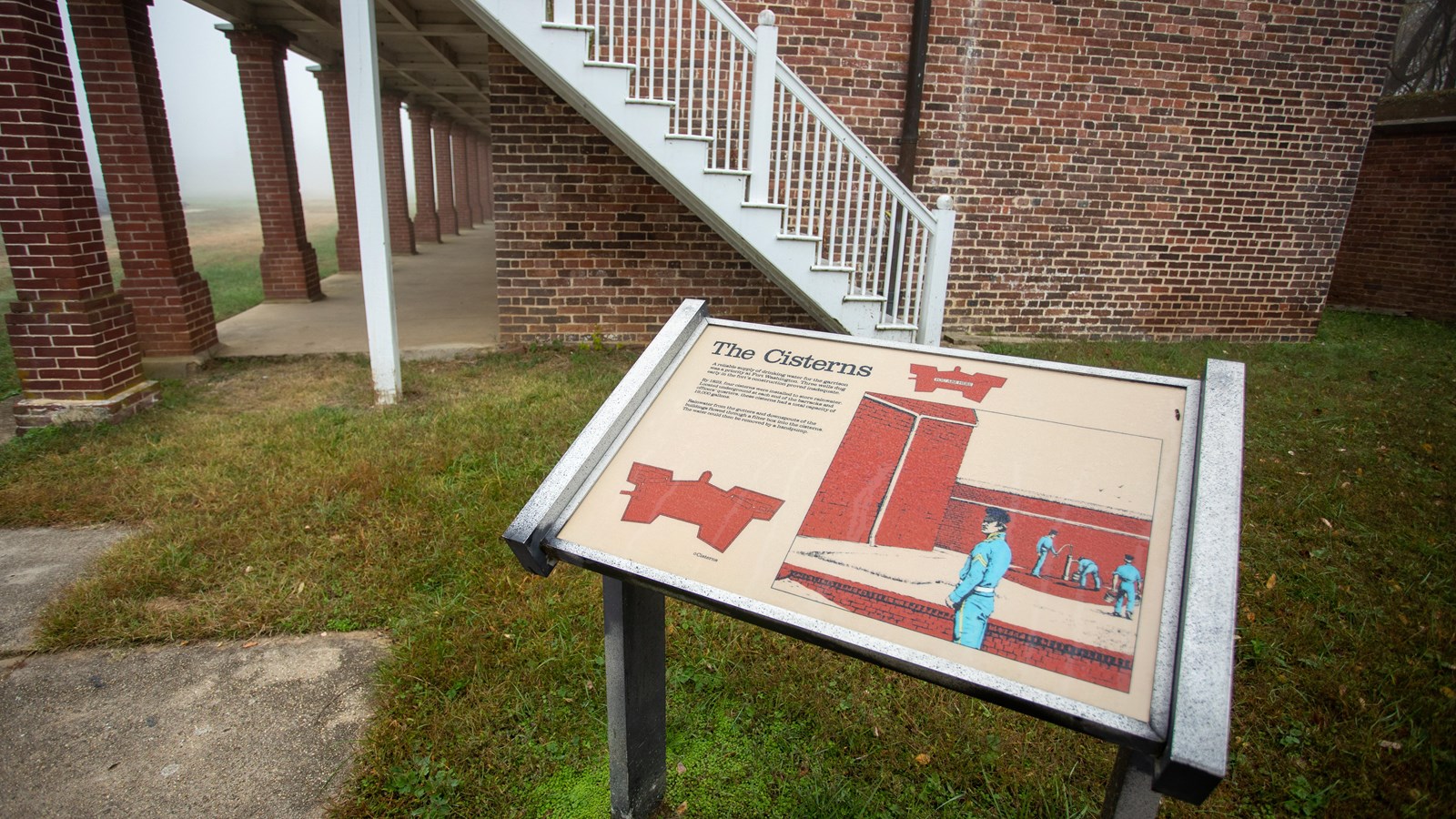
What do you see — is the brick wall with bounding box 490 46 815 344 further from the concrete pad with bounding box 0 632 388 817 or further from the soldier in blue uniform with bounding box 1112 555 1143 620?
the soldier in blue uniform with bounding box 1112 555 1143 620

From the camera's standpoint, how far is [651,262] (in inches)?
274

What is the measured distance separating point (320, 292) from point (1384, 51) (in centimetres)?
1241

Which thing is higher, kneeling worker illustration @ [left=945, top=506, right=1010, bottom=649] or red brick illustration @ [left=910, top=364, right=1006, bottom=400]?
red brick illustration @ [left=910, top=364, right=1006, bottom=400]

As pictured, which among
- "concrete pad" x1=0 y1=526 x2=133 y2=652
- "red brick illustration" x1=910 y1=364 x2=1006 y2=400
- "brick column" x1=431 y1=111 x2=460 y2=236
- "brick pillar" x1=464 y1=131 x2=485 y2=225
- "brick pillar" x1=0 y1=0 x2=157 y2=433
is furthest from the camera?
"brick pillar" x1=464 y1=131 x2=485 y2=225

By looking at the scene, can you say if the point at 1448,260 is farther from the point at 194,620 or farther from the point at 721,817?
the point at 194,620

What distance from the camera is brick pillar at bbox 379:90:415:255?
13.6 meters

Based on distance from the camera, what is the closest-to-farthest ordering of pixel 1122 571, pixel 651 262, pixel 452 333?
1. pixel 1122 571
2. pixel 651 262
3. pixel 452 333

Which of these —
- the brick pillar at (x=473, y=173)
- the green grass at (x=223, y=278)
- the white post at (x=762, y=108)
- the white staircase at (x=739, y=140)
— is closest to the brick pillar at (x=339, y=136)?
the green grass at (x=223, y=278)

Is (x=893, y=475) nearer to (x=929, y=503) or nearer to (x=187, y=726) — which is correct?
(x=929, y=503)

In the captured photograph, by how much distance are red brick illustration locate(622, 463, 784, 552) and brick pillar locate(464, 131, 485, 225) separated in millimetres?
24227

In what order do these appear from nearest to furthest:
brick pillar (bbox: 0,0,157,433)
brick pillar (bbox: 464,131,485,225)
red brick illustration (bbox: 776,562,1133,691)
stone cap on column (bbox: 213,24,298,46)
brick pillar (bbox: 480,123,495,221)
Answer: red brick illustration (bbox: 776,562,1133,691)
brick pillar (bbox: 0,0,157,433)
stone cap on column (bbox: 213,24,298,46)
brick pillar (bbox: 464,131,485,225)
brick pillar (bbox: 480,123,495,221)

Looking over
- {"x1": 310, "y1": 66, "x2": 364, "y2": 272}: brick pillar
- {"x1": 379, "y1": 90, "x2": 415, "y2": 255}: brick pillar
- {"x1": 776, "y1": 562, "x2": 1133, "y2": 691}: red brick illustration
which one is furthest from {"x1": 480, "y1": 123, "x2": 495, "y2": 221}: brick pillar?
{"x1": 776, "y1": 562, "x2": 1133, "y2": 691}: red brick illustration

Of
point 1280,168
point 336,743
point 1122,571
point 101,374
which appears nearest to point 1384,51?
point 1280,168

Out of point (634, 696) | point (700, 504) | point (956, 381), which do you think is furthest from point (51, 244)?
point (956, 381)
